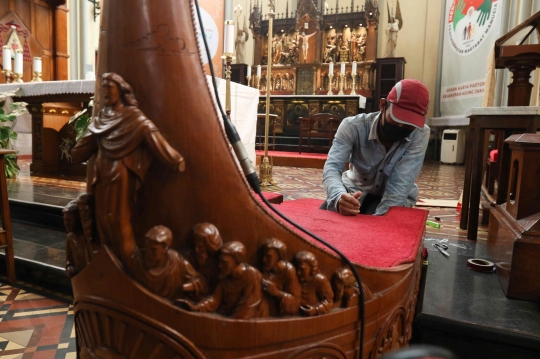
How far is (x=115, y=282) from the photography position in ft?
2.48

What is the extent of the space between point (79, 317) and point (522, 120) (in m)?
2.56

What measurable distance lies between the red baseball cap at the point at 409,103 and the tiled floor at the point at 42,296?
1.13 m

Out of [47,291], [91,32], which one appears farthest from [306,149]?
[47,291]

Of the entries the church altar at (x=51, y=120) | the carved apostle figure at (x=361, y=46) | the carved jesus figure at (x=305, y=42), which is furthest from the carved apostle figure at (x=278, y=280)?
the carved jesus figure at (x=305, y=42)

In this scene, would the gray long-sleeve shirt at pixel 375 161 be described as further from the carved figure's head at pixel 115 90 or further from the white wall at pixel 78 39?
the white wall at pixel 78 39

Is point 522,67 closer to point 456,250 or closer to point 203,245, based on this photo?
point 456,250

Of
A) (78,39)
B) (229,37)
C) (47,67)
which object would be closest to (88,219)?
(229,37)

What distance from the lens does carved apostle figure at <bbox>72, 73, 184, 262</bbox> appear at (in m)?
0.70

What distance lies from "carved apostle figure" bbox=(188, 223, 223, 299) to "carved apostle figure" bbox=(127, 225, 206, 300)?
0.01m

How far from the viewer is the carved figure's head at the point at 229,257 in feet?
2.45

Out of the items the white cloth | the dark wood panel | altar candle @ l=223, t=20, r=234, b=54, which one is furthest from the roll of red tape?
the dark wood panel

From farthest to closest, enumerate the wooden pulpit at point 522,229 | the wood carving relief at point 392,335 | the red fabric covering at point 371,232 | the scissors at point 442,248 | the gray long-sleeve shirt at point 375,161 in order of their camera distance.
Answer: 1. the scissors at point 442,248
2. the gray long-sleeve shirt at point 375,161
3. the wooden pulpit at point 522,229
4. the red fabric covering at point 371,232
5. the wood carving relief at point 392,335

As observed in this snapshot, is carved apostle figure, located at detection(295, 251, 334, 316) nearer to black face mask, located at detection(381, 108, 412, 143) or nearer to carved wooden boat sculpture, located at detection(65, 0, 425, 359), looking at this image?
carved wooden boat sculpture, located at detection(65, 0, 425, 359)

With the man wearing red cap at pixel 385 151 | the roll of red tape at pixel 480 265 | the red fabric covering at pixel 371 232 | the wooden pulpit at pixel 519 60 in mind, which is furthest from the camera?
the wooden pulpit at pixel 519 60
